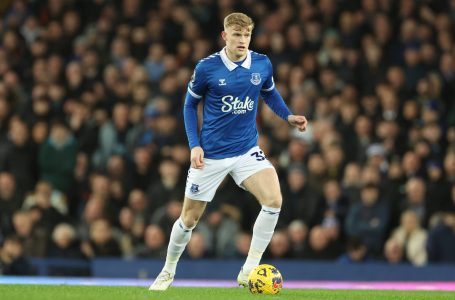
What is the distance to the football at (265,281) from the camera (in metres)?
10.1

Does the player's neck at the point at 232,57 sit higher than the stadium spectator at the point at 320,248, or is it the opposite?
the player's neck at the point at 232,57

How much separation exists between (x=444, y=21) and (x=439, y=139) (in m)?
2.64

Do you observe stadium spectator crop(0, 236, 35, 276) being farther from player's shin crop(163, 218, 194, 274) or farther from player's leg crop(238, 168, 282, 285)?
player's leg crop(238, 168, 282, 285)

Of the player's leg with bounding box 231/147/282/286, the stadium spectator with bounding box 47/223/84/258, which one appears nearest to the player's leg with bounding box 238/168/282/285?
the player's leg with bounding box 231/147/282/286

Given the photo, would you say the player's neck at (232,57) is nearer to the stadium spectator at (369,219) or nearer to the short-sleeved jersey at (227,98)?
the short-sleeved jersey at (227,98)

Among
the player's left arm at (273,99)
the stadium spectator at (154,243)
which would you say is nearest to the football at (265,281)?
the player's left arm at (273,99)

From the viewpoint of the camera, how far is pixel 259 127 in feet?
54.6

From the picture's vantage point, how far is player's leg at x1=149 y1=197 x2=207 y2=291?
10.4m

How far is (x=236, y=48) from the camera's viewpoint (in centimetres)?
1012

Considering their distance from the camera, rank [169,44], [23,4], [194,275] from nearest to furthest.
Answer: [194,275] < [169,44] < [23,4]

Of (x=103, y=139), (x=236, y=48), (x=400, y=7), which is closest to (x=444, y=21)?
(x=400, y=7)

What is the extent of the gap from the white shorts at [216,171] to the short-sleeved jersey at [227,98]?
7 centimetres

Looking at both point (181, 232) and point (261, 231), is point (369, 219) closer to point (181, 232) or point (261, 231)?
point (261, 231)

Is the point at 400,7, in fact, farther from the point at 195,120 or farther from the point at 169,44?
the point at 195,120
